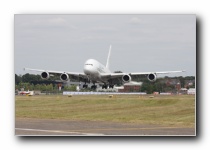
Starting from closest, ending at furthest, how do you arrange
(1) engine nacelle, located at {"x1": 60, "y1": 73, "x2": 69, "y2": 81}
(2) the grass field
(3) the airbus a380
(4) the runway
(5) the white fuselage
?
(4) the runway
(1) engine nacelle, located at {"x1": 60, "y1": 73, "x2": 69, "y2": 81}
(3) the airbus a380
(2) the grass field
(5) the white fuselage

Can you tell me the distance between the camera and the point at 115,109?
867 inches

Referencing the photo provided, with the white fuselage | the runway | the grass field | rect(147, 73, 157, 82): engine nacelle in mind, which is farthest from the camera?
the white fuselage

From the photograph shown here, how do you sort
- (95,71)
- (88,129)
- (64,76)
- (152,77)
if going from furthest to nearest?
(95,71) < (152,77) < (64,76) < (88,129)

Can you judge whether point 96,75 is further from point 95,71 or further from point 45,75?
point 45,75

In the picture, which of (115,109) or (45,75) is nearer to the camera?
(45,75)

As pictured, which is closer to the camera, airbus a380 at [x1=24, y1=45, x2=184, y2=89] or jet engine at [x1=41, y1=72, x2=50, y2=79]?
jet engine at [x1=41, y1=72, x2=50, y2=79]

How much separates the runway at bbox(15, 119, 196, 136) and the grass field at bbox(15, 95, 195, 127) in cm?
57

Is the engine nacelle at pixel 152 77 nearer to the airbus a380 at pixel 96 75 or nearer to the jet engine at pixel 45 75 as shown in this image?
the airbus a380 at pixel 96 75

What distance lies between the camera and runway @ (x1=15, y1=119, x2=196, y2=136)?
17.9m

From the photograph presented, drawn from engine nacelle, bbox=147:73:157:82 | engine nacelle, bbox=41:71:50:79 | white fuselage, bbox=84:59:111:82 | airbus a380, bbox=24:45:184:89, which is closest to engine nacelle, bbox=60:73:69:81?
airbus a380, bbox=24:45:184:89

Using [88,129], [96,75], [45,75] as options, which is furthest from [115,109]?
[96,75]

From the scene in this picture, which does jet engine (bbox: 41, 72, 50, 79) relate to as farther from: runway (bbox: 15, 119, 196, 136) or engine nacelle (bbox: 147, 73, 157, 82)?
engine nacelle (bbox: 147, 73, 157, 82)

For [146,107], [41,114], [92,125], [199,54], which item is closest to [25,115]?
[41,114]

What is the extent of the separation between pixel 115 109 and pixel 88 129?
3.56m
